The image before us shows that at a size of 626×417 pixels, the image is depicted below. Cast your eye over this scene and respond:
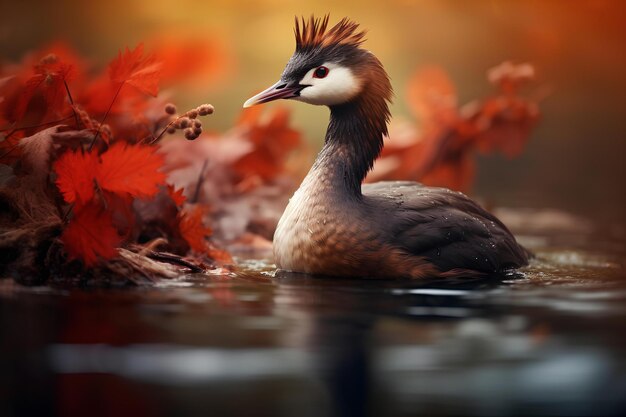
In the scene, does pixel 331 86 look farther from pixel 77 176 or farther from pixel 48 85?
pixel 77 176

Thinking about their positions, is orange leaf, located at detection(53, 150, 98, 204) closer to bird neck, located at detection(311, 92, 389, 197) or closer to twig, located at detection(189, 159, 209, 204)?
bird neck, located at detection(311, 92, 389, 197)

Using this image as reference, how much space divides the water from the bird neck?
668 millimetres

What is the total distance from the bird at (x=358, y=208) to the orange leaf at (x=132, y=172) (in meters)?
0.76

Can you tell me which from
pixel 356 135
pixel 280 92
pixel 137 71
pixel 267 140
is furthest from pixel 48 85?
pixel 267 140

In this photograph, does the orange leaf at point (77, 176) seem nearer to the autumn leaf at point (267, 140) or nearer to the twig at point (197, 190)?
the twig at point (197, 190)

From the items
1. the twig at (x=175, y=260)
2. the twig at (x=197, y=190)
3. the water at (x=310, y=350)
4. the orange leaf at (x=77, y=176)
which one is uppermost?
the twig at (x=197, y=190)

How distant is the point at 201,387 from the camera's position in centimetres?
173

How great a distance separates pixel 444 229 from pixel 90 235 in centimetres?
125

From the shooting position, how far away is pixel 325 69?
11.3ft

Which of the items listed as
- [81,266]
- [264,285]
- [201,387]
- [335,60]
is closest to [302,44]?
[335,60]

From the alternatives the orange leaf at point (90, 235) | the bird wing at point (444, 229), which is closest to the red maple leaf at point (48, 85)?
the orange leaf at point (90, 235)

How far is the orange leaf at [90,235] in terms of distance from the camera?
8.74 ft

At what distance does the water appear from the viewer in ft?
5.55

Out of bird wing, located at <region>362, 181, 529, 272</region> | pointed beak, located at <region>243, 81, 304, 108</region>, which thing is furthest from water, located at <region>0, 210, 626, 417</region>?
pointed beak, located at <region>243, 81, 304, 108</region>
